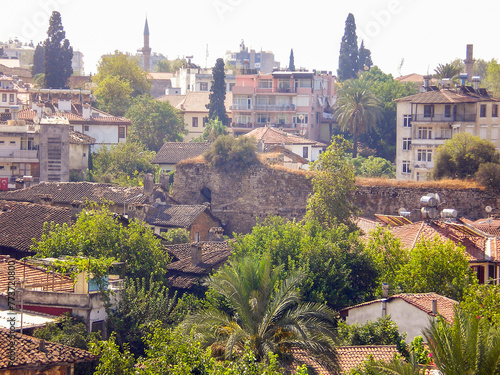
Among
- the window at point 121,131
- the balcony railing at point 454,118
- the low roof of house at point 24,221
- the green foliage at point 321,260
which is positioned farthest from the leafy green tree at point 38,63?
the green foliage at point 321,260

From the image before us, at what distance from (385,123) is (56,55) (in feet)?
80.5

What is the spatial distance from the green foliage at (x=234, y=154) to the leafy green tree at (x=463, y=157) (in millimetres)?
9584

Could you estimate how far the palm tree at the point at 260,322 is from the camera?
20491 millimetres

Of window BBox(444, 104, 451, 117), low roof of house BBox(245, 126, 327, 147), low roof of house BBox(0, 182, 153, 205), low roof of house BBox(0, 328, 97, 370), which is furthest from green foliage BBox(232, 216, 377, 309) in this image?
low roof of house BBox(245, 126, 327, 147)

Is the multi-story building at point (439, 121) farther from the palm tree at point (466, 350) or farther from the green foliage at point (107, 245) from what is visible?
the palm tree at point (466, 350)

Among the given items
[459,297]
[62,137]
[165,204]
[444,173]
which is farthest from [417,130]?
[459,297]

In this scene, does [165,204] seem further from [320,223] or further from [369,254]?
[369,254]

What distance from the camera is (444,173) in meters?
44.1

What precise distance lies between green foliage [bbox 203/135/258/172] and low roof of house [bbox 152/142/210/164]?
826 centimetres

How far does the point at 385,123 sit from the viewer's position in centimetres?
6431

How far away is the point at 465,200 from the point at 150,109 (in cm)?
3212

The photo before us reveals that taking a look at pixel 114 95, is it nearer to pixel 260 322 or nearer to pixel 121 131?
pixel 121 131

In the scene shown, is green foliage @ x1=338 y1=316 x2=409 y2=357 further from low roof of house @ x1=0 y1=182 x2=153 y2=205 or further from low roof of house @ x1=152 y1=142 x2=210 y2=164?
low roof of house @ x1=152 y1=142 x2=210 y2=164

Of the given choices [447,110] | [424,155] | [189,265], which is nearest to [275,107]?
[424,155]
